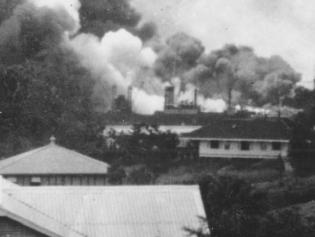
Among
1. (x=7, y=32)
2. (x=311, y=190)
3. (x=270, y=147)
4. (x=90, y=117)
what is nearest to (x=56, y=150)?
(x=311, y=190)

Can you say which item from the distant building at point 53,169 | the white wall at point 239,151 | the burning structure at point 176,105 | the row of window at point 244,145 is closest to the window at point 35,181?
the distant building at point 53,169

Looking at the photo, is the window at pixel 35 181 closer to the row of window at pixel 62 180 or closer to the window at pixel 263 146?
the row of window at pixel 62 180

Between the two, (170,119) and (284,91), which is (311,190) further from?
(284,91)

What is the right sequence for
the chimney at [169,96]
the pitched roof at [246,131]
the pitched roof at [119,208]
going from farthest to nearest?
1. the chimney at [169,96]
2. the pitched roof at [246,131]
3. the pitched roof at [119,208]

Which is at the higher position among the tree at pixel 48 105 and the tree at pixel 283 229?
the tree at pixel 48 105

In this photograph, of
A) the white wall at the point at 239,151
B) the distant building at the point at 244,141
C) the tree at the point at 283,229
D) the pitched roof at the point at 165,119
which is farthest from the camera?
the pitched roof at the point at 165,119

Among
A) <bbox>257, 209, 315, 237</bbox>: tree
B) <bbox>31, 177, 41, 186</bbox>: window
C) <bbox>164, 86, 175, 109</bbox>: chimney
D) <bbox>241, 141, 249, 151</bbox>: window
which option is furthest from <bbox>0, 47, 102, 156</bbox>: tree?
<bbox>257, 209, 315, 237</bbox>: tree

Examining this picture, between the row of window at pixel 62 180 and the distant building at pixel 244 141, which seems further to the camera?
the distant building at pixel 244 141

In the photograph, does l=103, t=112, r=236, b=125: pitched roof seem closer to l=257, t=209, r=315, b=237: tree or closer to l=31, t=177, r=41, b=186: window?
l=31, t=177, r=41, b=186: window
